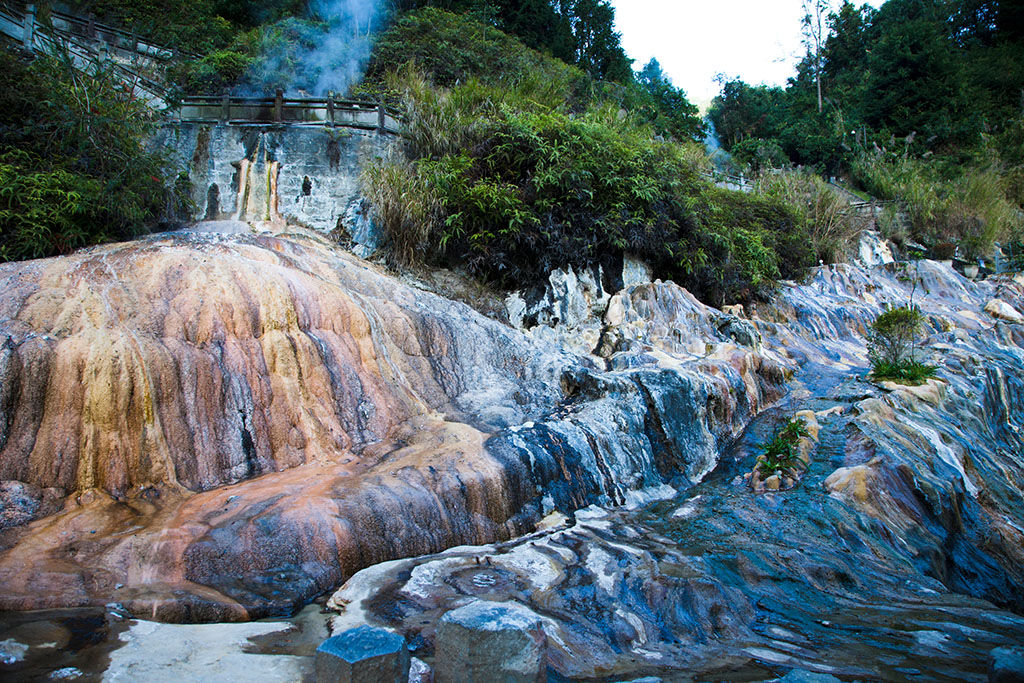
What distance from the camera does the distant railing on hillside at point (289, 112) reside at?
1120cm

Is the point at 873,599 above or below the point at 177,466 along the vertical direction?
below

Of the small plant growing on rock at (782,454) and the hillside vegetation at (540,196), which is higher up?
the hillside vegetation at (540,196)

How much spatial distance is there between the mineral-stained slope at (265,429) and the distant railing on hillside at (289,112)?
4.69 metres

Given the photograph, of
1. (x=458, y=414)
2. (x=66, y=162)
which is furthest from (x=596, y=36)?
(x=458, y=414)

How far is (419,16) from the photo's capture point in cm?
1912

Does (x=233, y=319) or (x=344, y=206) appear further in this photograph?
(x=344, y=206)

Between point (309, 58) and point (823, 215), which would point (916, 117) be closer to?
point (823, 215)

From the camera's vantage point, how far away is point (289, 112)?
11.5 m

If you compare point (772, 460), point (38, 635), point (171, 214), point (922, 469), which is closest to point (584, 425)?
point (772, 460)

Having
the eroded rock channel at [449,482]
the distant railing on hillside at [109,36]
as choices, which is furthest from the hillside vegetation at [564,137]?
the eroded rock channel at [449,482]

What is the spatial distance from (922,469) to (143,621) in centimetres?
658

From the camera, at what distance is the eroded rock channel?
3.46 metres

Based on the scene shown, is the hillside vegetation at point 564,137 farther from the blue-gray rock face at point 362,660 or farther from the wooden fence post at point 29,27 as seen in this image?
the blue-gray rock face at point 362,660

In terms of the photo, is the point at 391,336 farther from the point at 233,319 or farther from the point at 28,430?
the point at 28,430
